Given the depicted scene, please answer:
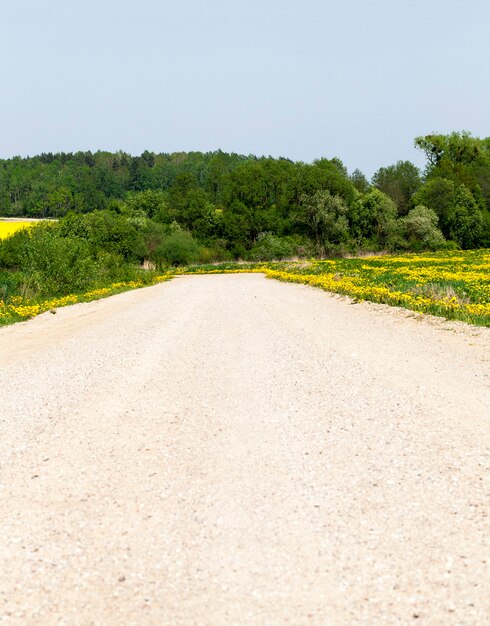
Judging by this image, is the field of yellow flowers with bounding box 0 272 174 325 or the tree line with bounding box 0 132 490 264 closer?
the field of yellow flowers with bounding box 0 272 174 325

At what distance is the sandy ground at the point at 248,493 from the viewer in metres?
3.06

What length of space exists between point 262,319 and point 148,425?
31.0 feet

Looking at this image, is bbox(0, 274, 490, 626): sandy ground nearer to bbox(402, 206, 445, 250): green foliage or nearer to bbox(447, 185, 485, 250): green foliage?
bbox(402, 206, 445, 250): green foliage

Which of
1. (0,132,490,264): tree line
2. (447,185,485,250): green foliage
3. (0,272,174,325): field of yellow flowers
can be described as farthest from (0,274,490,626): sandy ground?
(447,185,485,250): green foliage

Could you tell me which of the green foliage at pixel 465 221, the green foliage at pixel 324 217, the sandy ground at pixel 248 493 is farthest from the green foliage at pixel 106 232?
the sandy ground at pixel 248 493

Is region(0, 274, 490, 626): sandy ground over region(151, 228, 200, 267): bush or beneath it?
beneath

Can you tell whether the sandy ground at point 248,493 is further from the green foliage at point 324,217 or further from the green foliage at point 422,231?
the green foliage at point 324,217

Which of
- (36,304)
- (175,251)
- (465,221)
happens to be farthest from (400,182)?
(36,304)

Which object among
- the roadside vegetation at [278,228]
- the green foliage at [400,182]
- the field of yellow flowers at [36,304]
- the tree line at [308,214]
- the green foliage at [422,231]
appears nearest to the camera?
the field of yellow flowers at [36,304]

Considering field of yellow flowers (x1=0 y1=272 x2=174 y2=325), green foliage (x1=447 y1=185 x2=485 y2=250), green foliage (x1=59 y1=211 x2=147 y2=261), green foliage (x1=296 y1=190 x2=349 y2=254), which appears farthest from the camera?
green foliage (x1=447 y1=185 x2=485 y2=250)

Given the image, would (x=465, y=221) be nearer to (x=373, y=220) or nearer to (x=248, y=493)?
(x=373, y=220)

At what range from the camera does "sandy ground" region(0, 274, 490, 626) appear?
3062mm

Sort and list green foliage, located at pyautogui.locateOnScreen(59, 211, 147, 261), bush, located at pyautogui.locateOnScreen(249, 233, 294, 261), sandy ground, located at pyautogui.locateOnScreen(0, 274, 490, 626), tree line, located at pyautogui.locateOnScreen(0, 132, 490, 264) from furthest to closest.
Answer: bush, located at pyautogui.locateOnScreen(249, 233, 294, 261) → tree line, located at pyautogui.locateOnScreen(0, 132, 490, 264) → green foliage, located at pyautogui.locateOnScreen(59, 211, 147, 261) → sandy ground, located at pyautogui.locateOnScreen(0, 274, 490, 626)

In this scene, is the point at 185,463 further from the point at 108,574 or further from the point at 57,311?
the point at 57,311
